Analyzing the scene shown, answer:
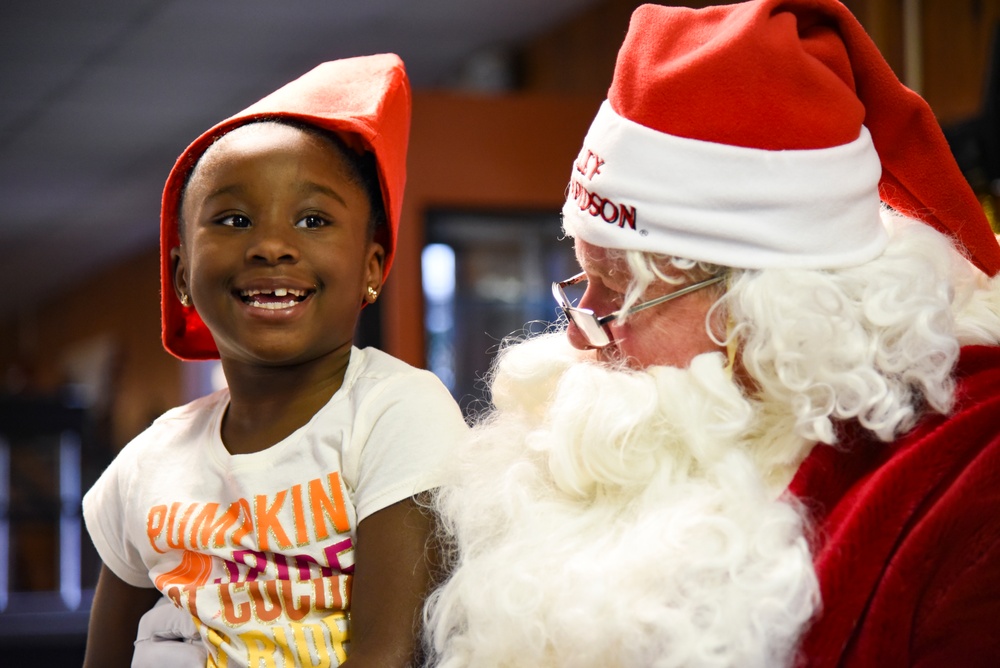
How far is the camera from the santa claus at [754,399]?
0.93 m

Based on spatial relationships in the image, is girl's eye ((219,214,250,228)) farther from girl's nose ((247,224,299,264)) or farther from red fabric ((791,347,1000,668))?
red fabric ((791,347,1000,668))

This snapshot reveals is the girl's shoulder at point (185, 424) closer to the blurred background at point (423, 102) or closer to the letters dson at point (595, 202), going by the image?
the letters dson at point (595, 202)

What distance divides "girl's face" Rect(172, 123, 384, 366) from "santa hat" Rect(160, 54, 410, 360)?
24mm

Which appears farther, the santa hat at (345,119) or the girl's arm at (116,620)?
the girl's arm at (116,620)

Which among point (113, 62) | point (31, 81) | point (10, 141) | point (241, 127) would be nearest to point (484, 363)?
point (113, 62)

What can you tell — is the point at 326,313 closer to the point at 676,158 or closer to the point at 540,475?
the point at 540,475

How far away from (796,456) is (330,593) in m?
0.49

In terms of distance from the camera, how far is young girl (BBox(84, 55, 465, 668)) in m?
1.14

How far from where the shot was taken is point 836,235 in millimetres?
1058

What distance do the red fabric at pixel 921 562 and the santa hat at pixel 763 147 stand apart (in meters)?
0.21

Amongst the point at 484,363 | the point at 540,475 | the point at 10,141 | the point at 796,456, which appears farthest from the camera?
the point at 10,141

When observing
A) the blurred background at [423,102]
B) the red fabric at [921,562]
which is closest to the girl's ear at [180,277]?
the red fabric at [921,562]

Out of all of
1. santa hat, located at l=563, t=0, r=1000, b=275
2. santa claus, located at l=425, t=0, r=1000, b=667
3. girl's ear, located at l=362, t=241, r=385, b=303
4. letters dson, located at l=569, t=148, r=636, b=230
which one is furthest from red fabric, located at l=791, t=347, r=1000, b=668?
girl's ear, located at l=362, t=241, r=385, b=303

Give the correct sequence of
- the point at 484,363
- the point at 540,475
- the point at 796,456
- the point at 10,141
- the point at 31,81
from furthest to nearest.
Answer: the point at 10,141, the point at 31,81, the point at 484,363, the point at 540,475, the point at 796,456
